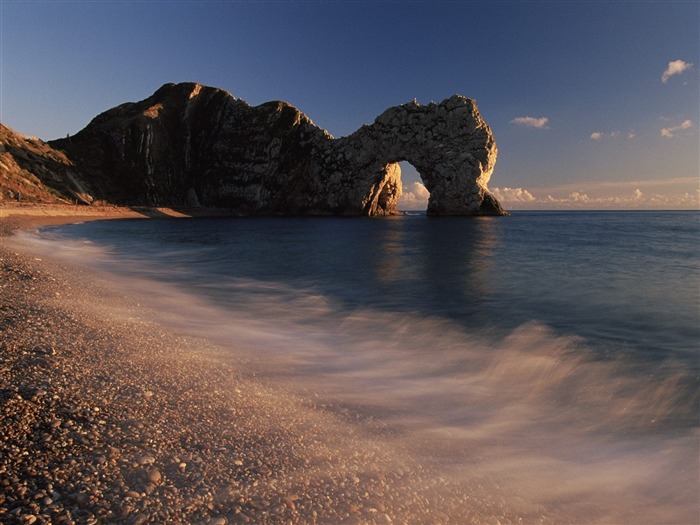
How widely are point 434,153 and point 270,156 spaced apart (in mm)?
46105

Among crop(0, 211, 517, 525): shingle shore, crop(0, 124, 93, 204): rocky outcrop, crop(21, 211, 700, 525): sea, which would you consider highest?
crop(0, 124, 93, 204): rocky outcrop

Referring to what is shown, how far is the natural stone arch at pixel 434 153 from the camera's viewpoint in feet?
292

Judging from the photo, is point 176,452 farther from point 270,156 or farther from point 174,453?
point 270,156

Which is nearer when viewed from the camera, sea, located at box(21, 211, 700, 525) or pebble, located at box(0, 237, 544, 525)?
pebble, located at box(0, 237, 544, 525)

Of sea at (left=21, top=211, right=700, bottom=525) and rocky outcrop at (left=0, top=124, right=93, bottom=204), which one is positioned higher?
rocky outcrop at (left=0, top=124, right=93, bottom=204)

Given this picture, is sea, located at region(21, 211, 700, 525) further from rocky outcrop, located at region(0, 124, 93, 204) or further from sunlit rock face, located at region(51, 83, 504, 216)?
sunlit rock face, located at region(51, 83, 504, 216)

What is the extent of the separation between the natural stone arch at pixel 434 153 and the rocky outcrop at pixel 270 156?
9.6 inches

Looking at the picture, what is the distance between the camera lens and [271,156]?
106 m

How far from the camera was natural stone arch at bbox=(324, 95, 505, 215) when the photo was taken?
3504 inches

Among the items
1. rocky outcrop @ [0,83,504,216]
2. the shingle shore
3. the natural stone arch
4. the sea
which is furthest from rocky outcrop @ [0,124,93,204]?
the shingle shore

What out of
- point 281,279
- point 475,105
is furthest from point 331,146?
point 281,279

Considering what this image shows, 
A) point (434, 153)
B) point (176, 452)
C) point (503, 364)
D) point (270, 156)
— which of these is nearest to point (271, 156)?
point (270, 156)

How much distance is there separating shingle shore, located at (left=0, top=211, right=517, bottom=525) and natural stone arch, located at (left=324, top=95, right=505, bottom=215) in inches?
3604

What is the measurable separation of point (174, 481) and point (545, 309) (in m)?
12.8
